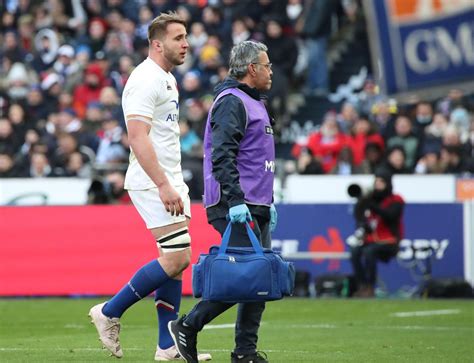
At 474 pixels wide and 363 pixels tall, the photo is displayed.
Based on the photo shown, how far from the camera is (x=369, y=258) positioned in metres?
19.2

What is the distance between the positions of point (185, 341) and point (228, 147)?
4.37 feet

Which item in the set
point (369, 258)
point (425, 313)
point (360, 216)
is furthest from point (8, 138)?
point (425, 313)

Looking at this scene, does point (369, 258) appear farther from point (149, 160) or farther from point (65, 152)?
point (149, 160)

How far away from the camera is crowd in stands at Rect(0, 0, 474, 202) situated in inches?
877

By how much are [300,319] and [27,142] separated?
37.1ft

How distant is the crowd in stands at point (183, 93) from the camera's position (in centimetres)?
2227

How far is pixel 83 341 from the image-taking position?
12.3 metres

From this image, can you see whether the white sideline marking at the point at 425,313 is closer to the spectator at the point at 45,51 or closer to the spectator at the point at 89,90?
the spectator at the point at 89,90

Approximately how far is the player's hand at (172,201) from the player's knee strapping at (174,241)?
0.59m

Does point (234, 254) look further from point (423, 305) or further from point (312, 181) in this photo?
point (312, 181)

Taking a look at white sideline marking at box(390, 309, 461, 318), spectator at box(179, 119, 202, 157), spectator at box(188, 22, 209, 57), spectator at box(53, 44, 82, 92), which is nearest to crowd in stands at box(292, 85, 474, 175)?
spectator at box(179, 119, 202, 157)

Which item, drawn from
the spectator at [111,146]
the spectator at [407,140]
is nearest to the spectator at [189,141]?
the spectator at [111,146]

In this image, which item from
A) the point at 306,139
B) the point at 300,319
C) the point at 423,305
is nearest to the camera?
the point at 300,319

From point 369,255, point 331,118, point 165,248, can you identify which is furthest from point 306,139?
point 165,248
